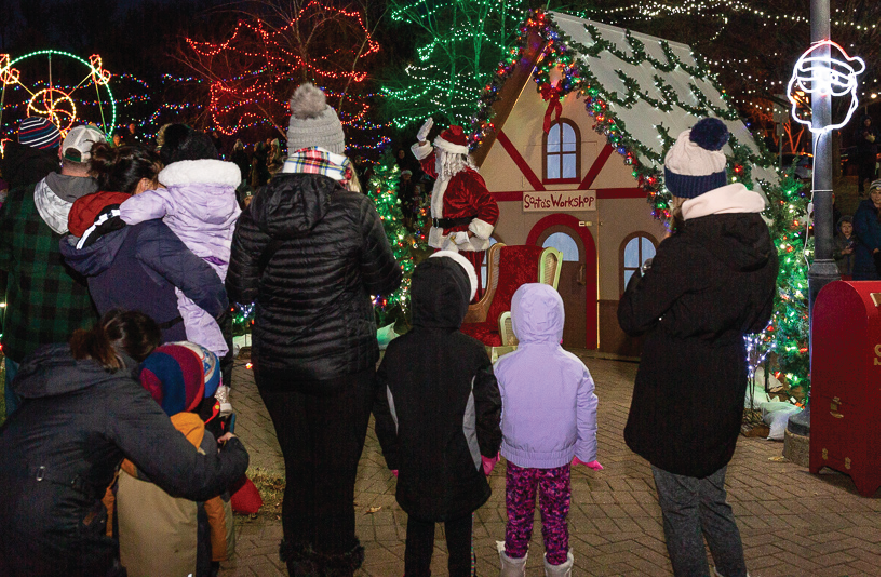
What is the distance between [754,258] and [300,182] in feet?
6.46

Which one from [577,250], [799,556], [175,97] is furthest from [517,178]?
[175,97]

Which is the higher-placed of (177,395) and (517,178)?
(517,178)

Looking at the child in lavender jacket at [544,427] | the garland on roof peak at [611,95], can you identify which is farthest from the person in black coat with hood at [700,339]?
the garland on roof peak at [611,95]

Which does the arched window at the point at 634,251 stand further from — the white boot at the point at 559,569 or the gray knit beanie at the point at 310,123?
the gray knit beanie at the point at 310,123

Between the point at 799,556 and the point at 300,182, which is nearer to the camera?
the point at 300,182

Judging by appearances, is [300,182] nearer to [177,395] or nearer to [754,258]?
[177,395]

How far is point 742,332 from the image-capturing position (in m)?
3.42

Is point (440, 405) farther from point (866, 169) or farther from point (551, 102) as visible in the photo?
point (866, 169)

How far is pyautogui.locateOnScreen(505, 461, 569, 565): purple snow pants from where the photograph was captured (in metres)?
3.75

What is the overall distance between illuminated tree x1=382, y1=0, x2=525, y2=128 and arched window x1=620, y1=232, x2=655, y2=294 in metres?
18.1

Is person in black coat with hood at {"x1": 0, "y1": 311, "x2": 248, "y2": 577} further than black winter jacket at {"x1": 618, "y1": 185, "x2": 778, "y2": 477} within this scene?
No

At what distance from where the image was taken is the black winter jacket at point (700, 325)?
3.32 m

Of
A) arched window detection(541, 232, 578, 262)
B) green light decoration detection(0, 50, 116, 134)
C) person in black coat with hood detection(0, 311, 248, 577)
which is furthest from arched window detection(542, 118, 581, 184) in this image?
person in black coat with hood detection(0, 311, 248, 577)

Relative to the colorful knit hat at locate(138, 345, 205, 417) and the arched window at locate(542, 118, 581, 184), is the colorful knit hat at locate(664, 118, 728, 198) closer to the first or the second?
the colorful knit hat at locate(138, 345, 205, 417)
